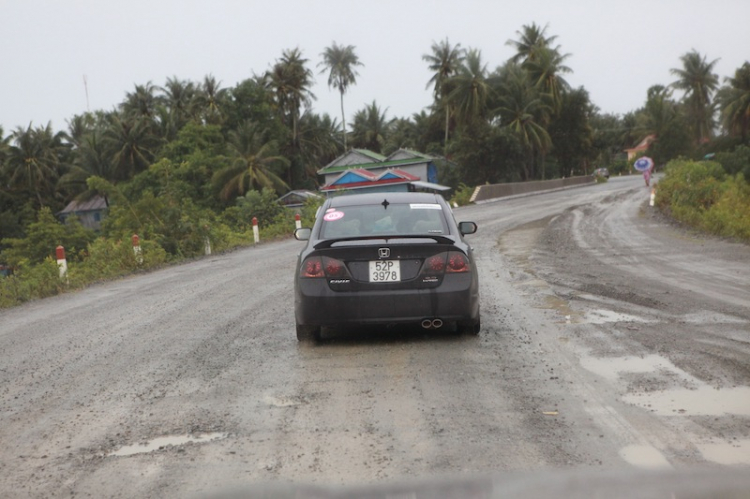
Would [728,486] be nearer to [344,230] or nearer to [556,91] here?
[344,230]

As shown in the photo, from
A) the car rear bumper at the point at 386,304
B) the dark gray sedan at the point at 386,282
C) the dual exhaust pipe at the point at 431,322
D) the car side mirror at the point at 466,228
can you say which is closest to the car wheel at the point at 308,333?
the dark gray sedan at the point at 386,282

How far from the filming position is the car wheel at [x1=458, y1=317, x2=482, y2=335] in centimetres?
791

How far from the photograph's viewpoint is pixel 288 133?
8188 cm

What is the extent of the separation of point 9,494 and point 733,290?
917 centimetres

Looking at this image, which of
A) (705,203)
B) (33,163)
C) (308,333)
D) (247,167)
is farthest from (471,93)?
(308,333)

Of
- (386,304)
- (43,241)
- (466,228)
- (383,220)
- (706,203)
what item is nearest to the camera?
(386,304)

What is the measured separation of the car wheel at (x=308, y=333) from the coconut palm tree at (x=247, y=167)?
55012mm

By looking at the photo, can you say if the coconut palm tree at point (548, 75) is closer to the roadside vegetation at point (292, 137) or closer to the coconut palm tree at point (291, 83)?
the roadside vegetation at point (292, 137)

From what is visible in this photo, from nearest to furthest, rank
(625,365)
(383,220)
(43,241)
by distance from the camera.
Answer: (625,365) → (383,220) → (43,241)

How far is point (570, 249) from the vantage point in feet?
59.6

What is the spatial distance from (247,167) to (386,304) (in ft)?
190

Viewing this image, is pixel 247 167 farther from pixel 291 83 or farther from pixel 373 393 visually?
pixel 373 393

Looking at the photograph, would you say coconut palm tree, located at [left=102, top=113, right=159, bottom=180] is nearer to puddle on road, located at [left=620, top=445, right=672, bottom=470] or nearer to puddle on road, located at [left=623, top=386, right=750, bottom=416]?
puddle on road, located at [left=623, top=386, right=750, bottom=416]

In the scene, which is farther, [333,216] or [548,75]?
[548,75]
